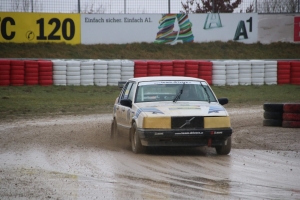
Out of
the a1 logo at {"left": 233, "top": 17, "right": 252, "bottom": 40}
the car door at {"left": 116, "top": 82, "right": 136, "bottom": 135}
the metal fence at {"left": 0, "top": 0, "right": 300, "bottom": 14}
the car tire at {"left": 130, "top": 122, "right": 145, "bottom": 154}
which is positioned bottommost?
the car tire at {"left": 130, "top": 122, "right": 145, "bottom": 154}

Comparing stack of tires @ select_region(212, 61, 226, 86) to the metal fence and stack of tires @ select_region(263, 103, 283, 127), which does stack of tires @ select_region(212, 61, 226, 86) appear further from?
stack of tires @ select_region(263, 103, 283, 127)

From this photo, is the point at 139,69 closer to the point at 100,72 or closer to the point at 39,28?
the point at 100,72

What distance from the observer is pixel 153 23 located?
34.5 metres

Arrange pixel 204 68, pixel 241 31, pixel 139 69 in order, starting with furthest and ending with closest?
1. pixel 241 31
2. pixel 204 68
3. pixel 139 69

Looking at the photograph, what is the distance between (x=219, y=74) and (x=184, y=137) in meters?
16.6

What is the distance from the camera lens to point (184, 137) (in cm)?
1080

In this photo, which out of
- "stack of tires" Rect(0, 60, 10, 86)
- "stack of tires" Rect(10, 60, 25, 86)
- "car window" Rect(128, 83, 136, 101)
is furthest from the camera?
"stack of tires" Rect(10, 60, 25, 86)

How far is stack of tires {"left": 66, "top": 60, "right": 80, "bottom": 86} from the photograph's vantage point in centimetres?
2572

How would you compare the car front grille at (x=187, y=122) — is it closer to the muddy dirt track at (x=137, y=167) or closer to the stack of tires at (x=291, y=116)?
the muddy dirt track at (x=137, y=167)

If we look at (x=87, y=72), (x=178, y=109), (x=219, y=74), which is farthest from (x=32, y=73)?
(x=178, y=109)

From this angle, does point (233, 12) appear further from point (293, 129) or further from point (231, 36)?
point (293, 129)

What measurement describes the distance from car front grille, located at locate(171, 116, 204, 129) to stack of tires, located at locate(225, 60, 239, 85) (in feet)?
53.9

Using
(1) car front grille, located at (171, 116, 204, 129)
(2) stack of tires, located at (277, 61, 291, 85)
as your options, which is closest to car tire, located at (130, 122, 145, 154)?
(1) car front grille, located at (171, 116, 204, 129)

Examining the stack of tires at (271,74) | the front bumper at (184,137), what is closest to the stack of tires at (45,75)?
the stack of tires at (271,74)
